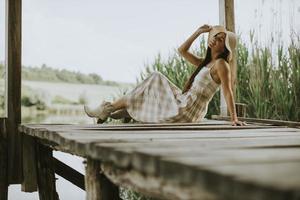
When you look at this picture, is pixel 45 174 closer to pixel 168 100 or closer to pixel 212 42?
A: pixel 168 100

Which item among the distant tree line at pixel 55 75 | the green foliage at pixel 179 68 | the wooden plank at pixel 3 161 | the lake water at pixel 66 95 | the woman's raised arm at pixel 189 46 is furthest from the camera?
the distant tree line at pixel 55 75

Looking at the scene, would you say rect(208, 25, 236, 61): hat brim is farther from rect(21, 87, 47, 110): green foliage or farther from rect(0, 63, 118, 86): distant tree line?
rect(21, 87, 47, 110): green foliage

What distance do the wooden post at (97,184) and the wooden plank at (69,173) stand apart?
1823 millimetres

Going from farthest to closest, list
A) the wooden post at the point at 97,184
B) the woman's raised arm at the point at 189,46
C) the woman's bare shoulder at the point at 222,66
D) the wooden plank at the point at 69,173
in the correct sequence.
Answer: the woman's raised arm at the point at 189,46 → the wooden plank at the point at 69,173 → the woman's bare shoulder at the point at 222,66 → the wooden post at the point at 97,184

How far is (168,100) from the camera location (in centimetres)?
375

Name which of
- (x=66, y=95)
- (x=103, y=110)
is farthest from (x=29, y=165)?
(x=66, y=95)

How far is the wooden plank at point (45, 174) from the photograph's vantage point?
3596mm

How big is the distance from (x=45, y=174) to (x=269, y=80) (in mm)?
2219

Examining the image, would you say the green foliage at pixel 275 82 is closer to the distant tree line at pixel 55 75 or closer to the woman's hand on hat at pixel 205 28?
the woman's hand on hat at pixel 205 28

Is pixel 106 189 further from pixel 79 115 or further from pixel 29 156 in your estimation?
pixel 79 115

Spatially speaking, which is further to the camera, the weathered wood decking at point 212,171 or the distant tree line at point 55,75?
the distant tree line at point 55,75

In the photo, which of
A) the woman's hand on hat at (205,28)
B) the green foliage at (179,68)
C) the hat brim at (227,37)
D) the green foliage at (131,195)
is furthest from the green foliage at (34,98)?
the hat brim at (227,37)

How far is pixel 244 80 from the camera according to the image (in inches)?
187

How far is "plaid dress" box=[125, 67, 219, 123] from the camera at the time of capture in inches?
144
